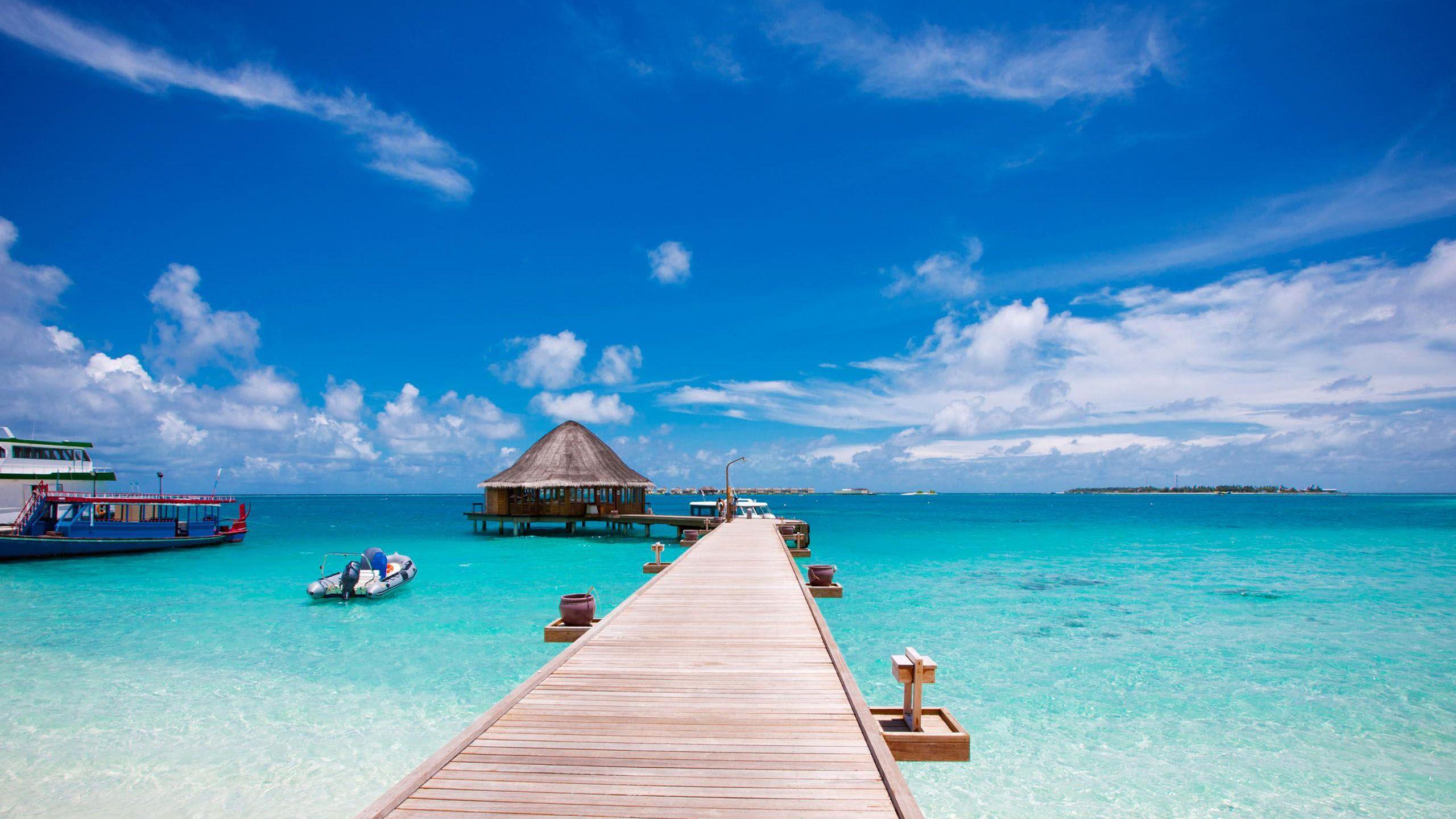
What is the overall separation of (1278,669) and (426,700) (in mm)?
15582

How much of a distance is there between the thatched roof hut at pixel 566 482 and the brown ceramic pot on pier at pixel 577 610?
28.1m

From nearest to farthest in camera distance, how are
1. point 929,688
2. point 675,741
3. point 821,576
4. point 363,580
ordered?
point 675,741 < point 929,688 < point 821,576 < point 363,580

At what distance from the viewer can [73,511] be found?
30.2 metres

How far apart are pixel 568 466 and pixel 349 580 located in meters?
19.3

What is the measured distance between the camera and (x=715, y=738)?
4953mm

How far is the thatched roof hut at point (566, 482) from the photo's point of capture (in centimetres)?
3772

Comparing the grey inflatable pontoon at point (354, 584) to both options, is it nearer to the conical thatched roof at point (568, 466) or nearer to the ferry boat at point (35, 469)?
the conical thatched roof at point (568, 466)

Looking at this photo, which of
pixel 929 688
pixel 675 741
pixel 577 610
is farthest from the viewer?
pixel 929 688

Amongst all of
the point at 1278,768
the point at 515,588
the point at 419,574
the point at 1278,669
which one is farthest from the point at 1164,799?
the point at 419,574

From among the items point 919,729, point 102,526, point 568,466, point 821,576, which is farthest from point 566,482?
point 919,729

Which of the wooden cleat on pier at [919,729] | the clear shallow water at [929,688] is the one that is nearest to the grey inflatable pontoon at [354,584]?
the clear shallow water at [929,688]

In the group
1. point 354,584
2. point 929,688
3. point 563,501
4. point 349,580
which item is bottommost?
point 929,688

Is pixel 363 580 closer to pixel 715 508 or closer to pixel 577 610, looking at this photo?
pixel 577 610

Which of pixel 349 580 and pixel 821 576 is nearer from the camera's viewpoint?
pixel 821 576
